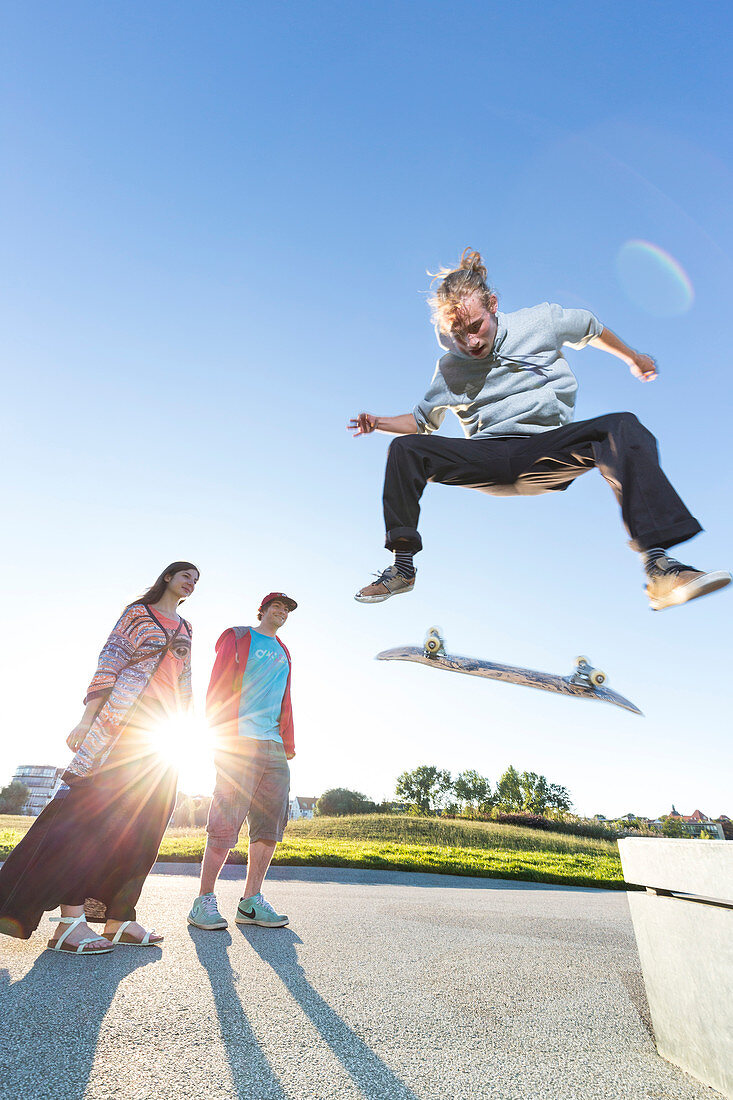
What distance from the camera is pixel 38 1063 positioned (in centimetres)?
210

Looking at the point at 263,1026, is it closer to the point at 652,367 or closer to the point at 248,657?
the point at 248,657

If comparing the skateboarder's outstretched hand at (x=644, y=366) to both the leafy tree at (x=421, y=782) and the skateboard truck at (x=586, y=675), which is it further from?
the leafy tree at (x=421, y=782)

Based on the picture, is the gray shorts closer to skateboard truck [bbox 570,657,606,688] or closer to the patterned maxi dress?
the patterned maxi dress

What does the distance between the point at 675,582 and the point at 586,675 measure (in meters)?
1.17

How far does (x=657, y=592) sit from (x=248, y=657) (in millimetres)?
3247

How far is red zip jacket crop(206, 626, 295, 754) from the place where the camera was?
4.96m

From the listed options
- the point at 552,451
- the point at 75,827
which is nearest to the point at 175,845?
the point at 75,827

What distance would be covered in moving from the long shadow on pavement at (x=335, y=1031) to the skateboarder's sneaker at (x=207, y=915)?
13.5 inches

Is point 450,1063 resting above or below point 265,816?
below

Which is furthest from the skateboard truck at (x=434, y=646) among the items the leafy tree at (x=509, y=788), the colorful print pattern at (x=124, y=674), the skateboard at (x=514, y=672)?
the leafy tree at (x=509, y=788)

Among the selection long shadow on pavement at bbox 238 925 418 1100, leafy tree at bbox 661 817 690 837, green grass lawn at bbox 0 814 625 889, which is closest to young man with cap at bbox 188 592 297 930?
long shadow on pavement at bbox 238 925 418 1100

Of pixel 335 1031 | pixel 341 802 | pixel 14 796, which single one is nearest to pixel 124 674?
pixel 335 1031

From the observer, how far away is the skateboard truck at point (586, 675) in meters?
3.83

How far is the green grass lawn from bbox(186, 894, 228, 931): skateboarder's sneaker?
5784 millimetres
